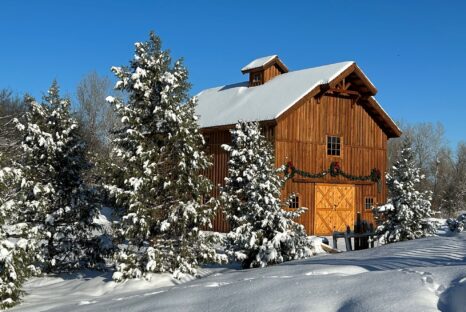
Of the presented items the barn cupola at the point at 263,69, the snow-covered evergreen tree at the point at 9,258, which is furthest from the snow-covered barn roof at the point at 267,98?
the snow-covered evergreen tree at the point at 9,258

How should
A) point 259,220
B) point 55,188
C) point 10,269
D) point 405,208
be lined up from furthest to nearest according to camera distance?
point 405,208, point 55,188, point 259,220, point 10,269

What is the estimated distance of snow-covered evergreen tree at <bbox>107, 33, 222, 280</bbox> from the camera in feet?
43.7

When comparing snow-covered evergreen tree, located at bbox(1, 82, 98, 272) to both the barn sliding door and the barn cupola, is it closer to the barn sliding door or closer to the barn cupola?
the barn sliding door

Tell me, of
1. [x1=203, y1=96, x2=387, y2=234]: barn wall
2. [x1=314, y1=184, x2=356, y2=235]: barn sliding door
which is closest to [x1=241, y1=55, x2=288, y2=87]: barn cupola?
[x1=203, y1=96, x2=387, y2=234]: barn wall

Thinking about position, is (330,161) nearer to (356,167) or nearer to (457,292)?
(356,167)

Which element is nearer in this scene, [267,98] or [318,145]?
[318,145]

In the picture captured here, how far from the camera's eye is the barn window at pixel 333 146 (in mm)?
25062

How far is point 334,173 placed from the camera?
81.4ft

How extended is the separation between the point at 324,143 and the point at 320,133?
540mm

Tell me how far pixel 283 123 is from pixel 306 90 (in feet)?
5.99

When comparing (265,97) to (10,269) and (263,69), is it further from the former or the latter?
(10,269)

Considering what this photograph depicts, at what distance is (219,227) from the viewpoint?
24.2m

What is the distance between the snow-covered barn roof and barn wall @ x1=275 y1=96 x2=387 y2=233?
2.20ft

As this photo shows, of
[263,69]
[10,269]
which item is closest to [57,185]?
[10,269]
